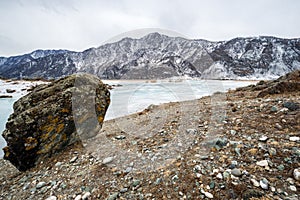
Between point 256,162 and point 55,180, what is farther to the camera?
point 55,180

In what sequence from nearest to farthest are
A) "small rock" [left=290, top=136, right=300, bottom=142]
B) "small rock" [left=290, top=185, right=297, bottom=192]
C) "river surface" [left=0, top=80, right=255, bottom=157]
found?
"small rock" [left=290, top=185, right=297, bottom=192], "small rock" [left=290, top=136, right=300, bottom=142], "river surface" [left=0, top=80, right=255, bottom=157]

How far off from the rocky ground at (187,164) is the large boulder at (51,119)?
0.37 meters

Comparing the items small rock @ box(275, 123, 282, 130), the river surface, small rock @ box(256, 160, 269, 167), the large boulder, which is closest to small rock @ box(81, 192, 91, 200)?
the large boulder

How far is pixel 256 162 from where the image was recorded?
3.00 meters

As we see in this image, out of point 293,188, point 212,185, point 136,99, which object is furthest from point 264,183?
point 136,99

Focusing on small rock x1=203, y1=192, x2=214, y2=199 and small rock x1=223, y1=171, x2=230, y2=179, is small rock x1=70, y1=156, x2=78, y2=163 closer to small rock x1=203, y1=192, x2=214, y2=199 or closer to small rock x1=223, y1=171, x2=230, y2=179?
small rock x1=203, y1=192, x2=214, y2=199

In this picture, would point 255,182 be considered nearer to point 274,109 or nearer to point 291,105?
point 274,109

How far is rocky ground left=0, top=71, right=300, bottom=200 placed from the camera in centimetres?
271

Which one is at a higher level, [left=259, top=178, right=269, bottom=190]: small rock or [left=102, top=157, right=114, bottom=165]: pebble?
[left=259, top=178, right=269, bottom=190]: small rock

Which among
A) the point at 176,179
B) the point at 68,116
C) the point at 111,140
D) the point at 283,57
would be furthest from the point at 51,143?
the point at 283,57

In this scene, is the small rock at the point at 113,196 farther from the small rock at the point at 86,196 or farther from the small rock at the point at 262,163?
the small rock at the point at 262,163

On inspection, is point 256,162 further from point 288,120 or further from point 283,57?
point 283,57

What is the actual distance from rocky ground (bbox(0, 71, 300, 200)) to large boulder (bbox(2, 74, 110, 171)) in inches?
14.8

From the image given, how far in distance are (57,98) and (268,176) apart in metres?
5.58
